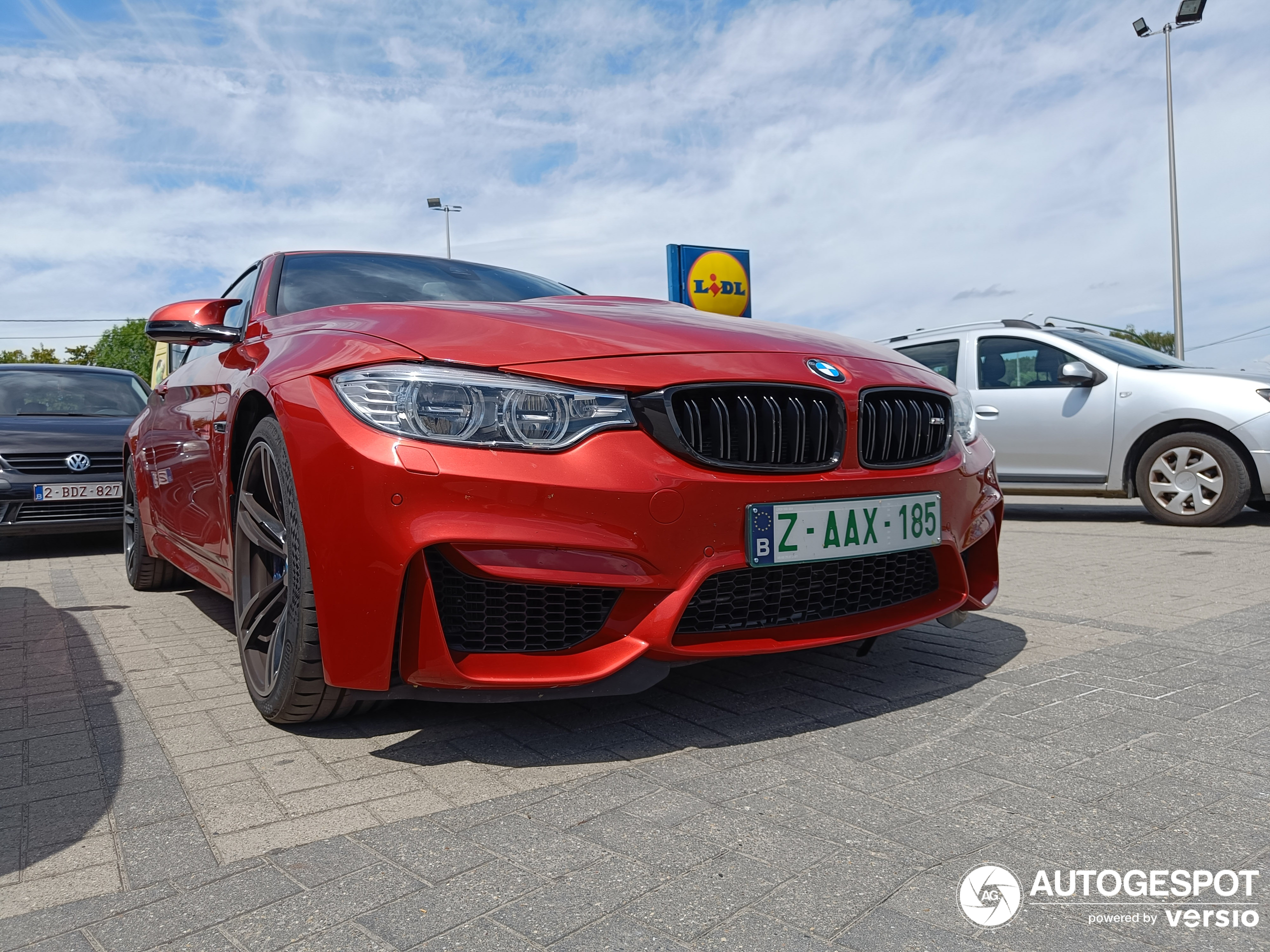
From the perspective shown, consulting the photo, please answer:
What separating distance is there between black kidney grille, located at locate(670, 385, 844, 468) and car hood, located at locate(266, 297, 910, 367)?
0.16 metres

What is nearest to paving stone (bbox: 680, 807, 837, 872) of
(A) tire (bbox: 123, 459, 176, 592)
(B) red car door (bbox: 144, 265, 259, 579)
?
(B) red car door (bbox: 144, 265, 259, 579)

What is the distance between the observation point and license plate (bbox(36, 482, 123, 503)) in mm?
7336

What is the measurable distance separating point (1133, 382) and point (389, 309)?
6.59 metres

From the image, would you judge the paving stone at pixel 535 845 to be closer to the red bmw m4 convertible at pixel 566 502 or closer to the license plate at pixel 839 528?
the red bmw m4 convertible at pixel 566 502

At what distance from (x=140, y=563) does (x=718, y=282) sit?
14357 millimetres

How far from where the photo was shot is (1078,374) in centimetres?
786

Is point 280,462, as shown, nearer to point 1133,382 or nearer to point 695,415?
point 695,415

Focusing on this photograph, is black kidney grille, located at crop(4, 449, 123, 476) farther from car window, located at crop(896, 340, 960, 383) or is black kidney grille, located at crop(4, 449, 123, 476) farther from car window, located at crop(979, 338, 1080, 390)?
car window, located at crop(979, 338, 1080, 390)

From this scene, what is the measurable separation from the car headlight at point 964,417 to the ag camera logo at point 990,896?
5.32 ft

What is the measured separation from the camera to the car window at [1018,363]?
26.6 ft

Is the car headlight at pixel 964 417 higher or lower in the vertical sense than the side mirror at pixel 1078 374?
lower

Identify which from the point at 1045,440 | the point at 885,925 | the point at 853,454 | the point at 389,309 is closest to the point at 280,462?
the point at 389,309

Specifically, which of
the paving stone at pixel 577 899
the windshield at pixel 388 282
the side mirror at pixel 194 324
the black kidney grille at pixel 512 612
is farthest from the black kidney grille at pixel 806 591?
the side mirror at pixel 194 324

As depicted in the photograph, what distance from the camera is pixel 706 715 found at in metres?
2.83
